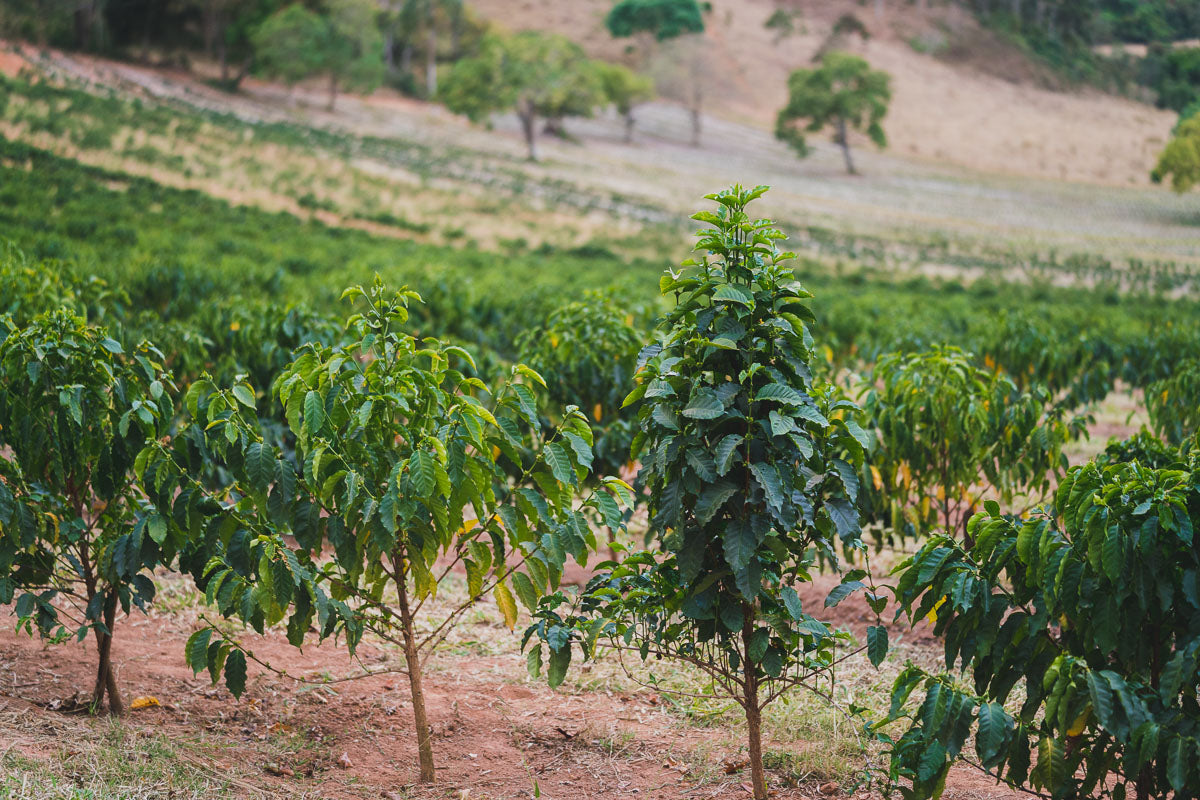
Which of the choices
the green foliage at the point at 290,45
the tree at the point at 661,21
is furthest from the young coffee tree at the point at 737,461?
the tree at the point at 661,21

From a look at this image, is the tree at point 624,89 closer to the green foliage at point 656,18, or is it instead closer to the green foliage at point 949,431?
the green foliage at point 656,18

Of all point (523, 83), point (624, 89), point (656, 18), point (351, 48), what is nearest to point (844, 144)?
point (624, 89)

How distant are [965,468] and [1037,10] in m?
83.8

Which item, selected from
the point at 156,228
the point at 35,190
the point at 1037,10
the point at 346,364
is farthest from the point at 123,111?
Result: the point at 1037,10

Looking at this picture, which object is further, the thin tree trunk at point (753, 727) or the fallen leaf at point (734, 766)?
the fallen leaf at point (734, 766)

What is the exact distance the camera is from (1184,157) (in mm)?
41375

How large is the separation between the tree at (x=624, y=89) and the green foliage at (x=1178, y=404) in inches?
2445

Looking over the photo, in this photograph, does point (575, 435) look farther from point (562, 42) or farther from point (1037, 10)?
point (1037, 10)

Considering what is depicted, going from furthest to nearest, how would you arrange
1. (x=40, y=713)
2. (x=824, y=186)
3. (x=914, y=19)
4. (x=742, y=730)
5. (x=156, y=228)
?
(x=914, y=19) → (x=824, y=186) → (x=156, y=228) → (x=742, y=730) → (x=40, y=713)

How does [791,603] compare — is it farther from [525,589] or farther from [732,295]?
[732,295]

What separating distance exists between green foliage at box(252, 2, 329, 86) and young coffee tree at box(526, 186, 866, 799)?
58.6 meters

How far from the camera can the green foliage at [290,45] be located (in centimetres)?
5612

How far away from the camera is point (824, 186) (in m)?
56.2

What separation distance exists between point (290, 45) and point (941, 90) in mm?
48090
